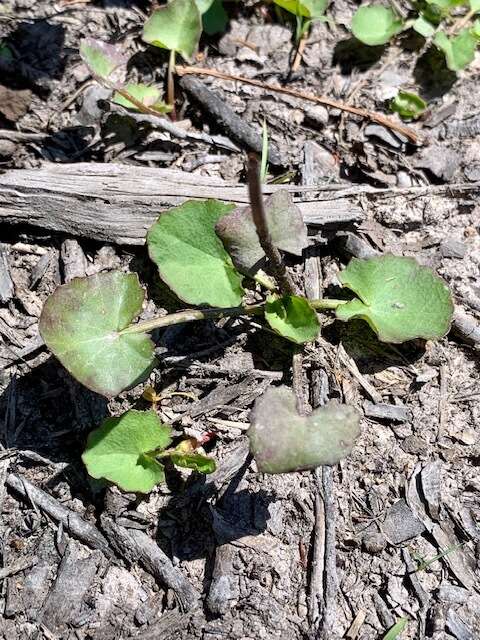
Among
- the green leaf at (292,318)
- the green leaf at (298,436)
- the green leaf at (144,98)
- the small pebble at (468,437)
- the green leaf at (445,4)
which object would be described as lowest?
the small pebble at (468,437)

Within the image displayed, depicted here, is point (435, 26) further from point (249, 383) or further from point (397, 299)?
point (249, 383)

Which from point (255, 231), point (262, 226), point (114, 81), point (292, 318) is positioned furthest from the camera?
point (114, 81)

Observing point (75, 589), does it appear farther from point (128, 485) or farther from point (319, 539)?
point (319, 539)

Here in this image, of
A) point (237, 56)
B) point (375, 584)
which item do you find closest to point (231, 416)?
point (375, 584)

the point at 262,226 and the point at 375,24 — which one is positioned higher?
the point at 375,24

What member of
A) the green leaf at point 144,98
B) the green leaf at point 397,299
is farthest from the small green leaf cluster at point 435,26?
the green leaf at point 397,299

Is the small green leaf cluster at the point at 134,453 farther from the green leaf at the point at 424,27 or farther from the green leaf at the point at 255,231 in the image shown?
the green leaf at the point at 424,27

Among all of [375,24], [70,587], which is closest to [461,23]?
[375,24]
